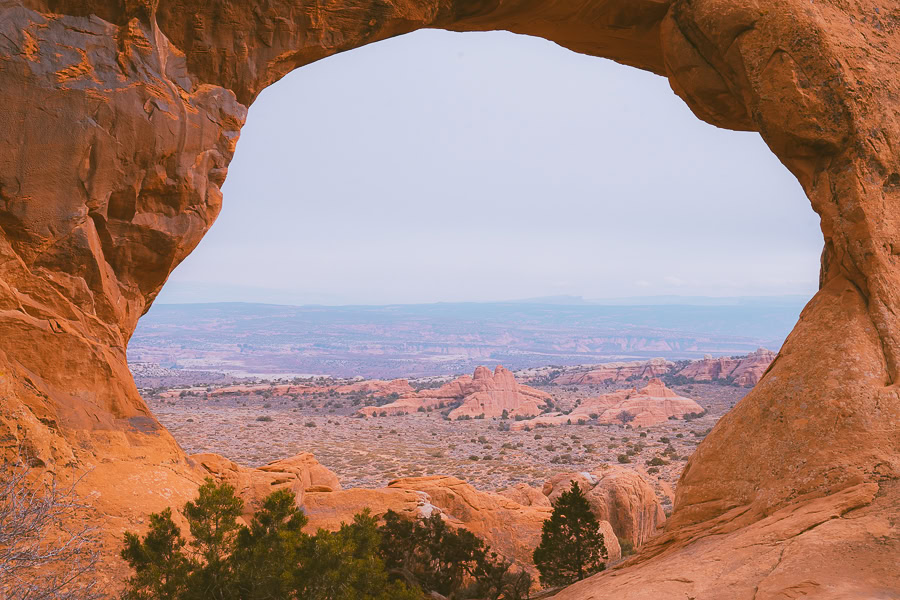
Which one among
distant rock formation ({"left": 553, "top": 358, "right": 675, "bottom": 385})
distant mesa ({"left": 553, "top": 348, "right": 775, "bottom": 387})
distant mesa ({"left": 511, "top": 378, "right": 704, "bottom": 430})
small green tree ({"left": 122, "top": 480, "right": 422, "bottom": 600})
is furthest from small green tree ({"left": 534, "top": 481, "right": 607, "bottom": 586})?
distant rock formation ({"left": 553, "top": 358, "right": 675, "bottom": 385})

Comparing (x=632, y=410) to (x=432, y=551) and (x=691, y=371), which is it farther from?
(x=432, y=551)

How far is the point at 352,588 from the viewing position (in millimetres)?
7281

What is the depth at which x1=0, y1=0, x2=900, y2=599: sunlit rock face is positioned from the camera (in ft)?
27.5

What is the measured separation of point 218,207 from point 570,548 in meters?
10.4

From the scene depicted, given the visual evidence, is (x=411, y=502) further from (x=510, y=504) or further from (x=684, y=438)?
(x=684, y=438)

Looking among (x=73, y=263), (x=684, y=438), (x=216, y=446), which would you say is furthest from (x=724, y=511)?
(x=684, y=438)

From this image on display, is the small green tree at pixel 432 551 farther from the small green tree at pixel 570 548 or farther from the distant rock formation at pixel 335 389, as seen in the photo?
the distant rock formation at pixel 335 389

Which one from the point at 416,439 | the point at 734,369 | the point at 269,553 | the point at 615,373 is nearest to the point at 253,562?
the point at 269,553

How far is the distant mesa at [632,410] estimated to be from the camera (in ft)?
156

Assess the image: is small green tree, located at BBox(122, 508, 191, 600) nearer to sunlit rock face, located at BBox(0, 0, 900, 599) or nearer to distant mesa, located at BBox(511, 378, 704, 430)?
sunlit rock face, located at BBox(0, 0, 900, 599)

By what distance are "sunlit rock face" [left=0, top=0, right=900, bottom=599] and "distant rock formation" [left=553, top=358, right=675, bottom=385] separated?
70821 mm

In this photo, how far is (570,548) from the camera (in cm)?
1333

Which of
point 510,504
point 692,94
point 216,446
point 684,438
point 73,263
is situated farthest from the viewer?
point 684,438

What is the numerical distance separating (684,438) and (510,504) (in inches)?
971
